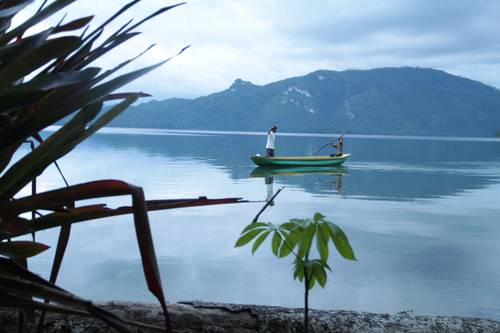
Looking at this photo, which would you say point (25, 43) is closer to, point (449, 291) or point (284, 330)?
point (284, 330)

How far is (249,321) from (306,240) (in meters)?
0.42

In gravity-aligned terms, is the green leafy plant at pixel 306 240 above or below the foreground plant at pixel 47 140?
below

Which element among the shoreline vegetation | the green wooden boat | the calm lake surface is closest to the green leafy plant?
the shoreline vegetation

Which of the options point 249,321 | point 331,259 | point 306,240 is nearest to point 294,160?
point 331,259

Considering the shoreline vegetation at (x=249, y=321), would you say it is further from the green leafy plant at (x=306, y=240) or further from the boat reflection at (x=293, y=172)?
the boat reflection at (x=293, y=172)

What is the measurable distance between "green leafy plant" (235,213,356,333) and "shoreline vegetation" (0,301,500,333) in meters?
Answer: 0.25

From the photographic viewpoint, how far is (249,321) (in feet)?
4.50

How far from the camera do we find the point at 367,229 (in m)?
9.49

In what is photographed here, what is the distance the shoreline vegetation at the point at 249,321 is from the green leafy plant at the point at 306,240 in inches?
9.8

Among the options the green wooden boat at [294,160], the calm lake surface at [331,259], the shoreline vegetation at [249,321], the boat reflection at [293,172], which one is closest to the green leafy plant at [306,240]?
the shoreline vegetation at [249,321]

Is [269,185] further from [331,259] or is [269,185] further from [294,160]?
[331,259]

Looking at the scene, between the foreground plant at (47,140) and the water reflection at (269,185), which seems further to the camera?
the water reflection at (269,185)

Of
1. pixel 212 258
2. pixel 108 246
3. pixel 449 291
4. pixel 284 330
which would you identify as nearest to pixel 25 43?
pixel 284 330

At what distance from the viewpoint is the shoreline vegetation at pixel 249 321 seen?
4.41ft
